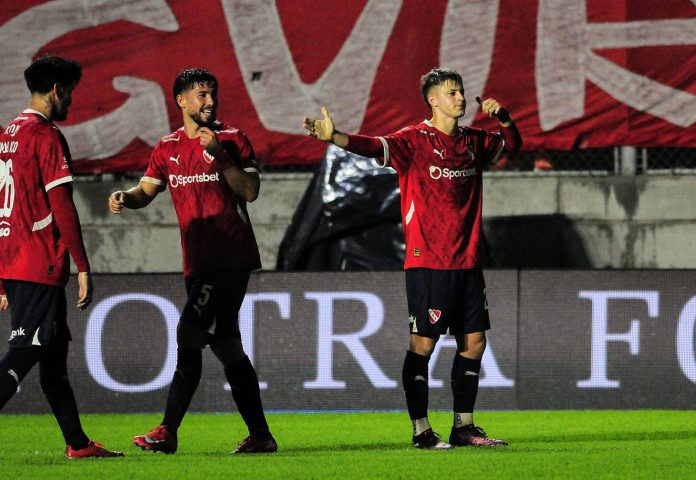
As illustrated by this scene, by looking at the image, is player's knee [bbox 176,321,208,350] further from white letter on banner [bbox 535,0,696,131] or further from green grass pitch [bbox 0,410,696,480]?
white letter on banner [bbox 535,0,696,131]

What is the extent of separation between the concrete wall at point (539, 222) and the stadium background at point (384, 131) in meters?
0.01

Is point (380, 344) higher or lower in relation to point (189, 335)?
lower

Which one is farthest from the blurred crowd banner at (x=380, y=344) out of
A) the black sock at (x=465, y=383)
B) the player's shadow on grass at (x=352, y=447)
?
the black sock at (x=465, y=383)

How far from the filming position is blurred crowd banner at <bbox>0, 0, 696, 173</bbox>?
9805 millimetres

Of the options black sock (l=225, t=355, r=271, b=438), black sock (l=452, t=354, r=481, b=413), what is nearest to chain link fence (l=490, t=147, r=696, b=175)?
black sock (l=452, t=354, r=481, b=413)

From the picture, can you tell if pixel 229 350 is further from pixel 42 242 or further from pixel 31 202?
pixel 31 202

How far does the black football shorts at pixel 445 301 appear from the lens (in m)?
6.36

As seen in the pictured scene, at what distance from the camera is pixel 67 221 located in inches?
223

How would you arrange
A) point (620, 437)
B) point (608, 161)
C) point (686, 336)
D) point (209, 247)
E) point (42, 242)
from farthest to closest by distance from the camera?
point (608, 161)
point (686, 336)
point (620, 437)
point (209, 247)
point (42, 242)

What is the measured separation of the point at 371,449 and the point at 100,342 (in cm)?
301

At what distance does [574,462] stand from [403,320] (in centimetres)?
329

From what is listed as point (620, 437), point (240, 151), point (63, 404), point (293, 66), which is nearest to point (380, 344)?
point (620, 437)

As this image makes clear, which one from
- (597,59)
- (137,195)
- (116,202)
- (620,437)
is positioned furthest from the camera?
(597,59)

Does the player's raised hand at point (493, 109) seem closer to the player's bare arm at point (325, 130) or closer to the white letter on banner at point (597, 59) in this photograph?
the player's bare arm at point (325, 130)
